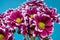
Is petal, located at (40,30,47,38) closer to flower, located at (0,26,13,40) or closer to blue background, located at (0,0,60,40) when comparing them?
flower, located at (0,26,13,40)

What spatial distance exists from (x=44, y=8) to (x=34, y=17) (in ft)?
0.36

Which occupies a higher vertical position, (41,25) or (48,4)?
(48,4)

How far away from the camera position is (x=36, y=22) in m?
0.71

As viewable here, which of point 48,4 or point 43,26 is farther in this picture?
point 48,4

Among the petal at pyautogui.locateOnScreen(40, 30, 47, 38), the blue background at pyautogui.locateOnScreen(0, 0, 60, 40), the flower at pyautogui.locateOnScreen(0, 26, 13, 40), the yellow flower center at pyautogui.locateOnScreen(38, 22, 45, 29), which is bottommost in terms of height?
the petal at pyautogui.locateOnScreen(40, 30, 47, 38)

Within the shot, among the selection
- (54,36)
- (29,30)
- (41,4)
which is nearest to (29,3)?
(41,4)

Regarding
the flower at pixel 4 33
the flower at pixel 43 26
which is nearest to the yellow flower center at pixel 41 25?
the flower at pixel 43 26

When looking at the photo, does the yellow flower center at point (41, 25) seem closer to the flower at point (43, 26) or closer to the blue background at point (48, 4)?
the flower at point (43, 26)

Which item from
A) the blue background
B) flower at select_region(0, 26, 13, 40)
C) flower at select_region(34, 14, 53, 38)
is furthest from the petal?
the blue background

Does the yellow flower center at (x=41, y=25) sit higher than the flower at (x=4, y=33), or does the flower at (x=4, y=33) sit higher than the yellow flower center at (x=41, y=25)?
the yellow flower center at (x=41, y=25)

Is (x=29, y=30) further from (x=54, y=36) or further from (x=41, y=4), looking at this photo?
(x=54, y=36)

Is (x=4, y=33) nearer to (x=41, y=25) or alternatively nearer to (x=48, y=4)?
(x=41, y=25)

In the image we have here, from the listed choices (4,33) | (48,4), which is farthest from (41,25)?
(48,4)

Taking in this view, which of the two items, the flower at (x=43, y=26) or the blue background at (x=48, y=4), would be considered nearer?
the flower at (x=43, y=26)
